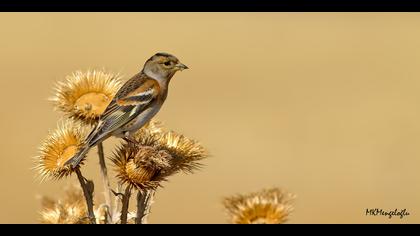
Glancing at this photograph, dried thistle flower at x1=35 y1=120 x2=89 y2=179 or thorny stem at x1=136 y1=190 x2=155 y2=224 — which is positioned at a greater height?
dried thistle flower at x1=35 y1=120 x2=89 y2=179

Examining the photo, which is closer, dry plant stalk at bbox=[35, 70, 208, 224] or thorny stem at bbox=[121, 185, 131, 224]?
thorny stem at bbox=[121, 185, 131, 224]

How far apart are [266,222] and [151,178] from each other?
5.01 ft

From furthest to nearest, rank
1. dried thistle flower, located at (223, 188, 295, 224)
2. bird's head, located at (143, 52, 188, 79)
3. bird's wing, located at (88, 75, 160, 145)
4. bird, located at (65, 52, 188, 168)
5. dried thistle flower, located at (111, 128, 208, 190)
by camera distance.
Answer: bird's head, located at (143, 52, 188, 79) → bird's wing, located at (88, 75, 160, 145) → bird, located at (65, 52, 188, 168) → dried thistle flower, located at (111, 128, 208, 190) → dried thistle flower, located at (223, 188, 295, 224)

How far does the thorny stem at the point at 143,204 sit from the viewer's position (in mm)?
4776

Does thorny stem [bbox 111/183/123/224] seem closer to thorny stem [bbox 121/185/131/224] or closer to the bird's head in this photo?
thorny stem [bbox 121/185/131/224]

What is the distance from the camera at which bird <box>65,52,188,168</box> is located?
20.4ft

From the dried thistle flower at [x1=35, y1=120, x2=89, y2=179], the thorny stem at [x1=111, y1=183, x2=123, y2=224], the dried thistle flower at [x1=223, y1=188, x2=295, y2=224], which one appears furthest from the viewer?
the dried thistle flower at [x1=35, y1=120, x2=89, y2=179]

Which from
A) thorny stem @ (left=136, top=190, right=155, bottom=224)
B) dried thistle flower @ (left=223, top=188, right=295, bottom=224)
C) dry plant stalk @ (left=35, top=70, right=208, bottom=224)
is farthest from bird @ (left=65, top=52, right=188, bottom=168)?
dried thistle flower @ (left=223, top=188, right=295, bottom=224)

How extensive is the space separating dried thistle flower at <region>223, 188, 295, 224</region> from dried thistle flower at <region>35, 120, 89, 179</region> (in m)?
1.74

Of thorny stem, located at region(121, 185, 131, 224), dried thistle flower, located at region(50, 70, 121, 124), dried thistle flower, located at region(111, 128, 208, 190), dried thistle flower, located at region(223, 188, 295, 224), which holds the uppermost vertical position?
dried thistle flower, located at region(50, 70, 121, 124)

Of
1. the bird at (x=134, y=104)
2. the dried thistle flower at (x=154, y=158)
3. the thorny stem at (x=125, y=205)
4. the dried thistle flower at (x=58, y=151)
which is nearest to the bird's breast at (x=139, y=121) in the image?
the bird at (x=134, y=104)

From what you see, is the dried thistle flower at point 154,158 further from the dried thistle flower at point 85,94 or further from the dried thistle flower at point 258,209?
the dried thistle flower at point 258,209

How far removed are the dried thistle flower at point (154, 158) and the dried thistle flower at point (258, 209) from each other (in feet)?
3.97

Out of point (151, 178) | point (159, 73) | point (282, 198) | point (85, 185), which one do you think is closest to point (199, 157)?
point (151, 178)
